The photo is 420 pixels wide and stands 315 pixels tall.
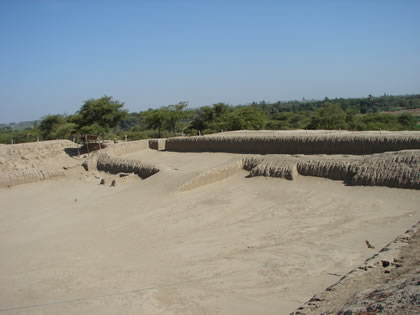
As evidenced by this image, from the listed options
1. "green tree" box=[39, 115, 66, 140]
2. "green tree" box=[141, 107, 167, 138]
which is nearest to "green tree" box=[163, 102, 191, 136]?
"green tree" box=[141, 107, 167, 138]

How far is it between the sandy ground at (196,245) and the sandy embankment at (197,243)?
3cm

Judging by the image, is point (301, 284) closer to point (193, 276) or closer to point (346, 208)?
point (193, 276)

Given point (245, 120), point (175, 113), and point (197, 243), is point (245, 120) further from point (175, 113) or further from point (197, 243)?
point (197, 243)

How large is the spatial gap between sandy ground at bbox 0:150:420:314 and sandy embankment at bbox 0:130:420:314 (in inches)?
1.1

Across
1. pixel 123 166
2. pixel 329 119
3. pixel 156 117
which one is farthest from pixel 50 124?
pixel 329 119

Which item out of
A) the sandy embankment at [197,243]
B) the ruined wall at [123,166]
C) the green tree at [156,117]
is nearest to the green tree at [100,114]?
the green tree at [156,117]

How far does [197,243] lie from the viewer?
931 centimetres

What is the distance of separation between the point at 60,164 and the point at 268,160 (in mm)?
13818

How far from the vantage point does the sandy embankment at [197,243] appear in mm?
6559

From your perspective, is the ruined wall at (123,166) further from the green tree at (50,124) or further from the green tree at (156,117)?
the green tree at (50,124)

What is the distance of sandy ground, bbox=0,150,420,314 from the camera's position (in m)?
6.54

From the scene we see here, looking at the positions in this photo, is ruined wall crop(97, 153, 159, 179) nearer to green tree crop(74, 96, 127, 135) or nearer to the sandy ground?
the sandy ground

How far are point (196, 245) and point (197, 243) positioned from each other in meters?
0.14

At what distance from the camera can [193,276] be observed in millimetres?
7402
